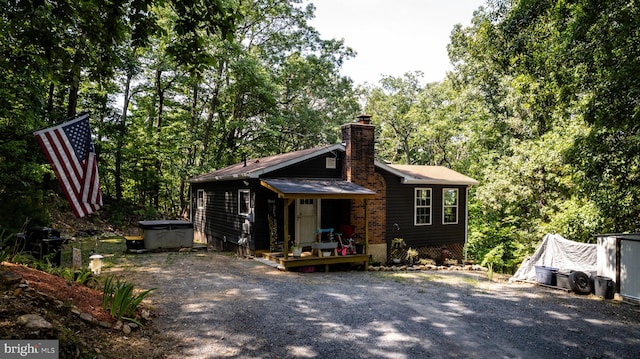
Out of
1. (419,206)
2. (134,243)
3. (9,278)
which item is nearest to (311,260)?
(419,206)

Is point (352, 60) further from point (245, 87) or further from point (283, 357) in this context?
point (283, 357)

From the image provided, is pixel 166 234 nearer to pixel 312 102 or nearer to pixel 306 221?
pixel 306 221

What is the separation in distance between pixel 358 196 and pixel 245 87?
1387 centimetres

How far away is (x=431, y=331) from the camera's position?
6.58 m

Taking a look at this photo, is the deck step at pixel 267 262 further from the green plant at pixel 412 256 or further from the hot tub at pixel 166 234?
the green plant at pixel 412 256

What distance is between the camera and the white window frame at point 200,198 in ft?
59.9

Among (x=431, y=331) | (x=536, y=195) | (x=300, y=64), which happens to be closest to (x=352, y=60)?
(x=300, y=64)

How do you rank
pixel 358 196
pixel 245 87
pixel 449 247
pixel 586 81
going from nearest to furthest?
pixel 586 81 < pixel 358 196 < pixel 449 247 < pixel 245 87

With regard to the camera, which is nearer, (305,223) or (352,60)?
(305,223)

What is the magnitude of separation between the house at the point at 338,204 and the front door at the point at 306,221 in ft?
0.12

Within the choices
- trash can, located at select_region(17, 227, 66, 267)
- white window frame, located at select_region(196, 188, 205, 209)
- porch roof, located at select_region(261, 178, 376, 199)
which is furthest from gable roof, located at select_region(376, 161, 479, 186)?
trash can, located at select_region(17, 227, 66, 267)

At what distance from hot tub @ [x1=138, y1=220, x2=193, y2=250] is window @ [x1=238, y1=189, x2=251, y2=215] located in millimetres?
2431

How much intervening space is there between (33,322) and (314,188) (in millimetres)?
8734

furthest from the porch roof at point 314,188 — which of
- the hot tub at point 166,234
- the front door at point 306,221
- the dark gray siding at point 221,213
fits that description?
the hot tub at point 166,234
